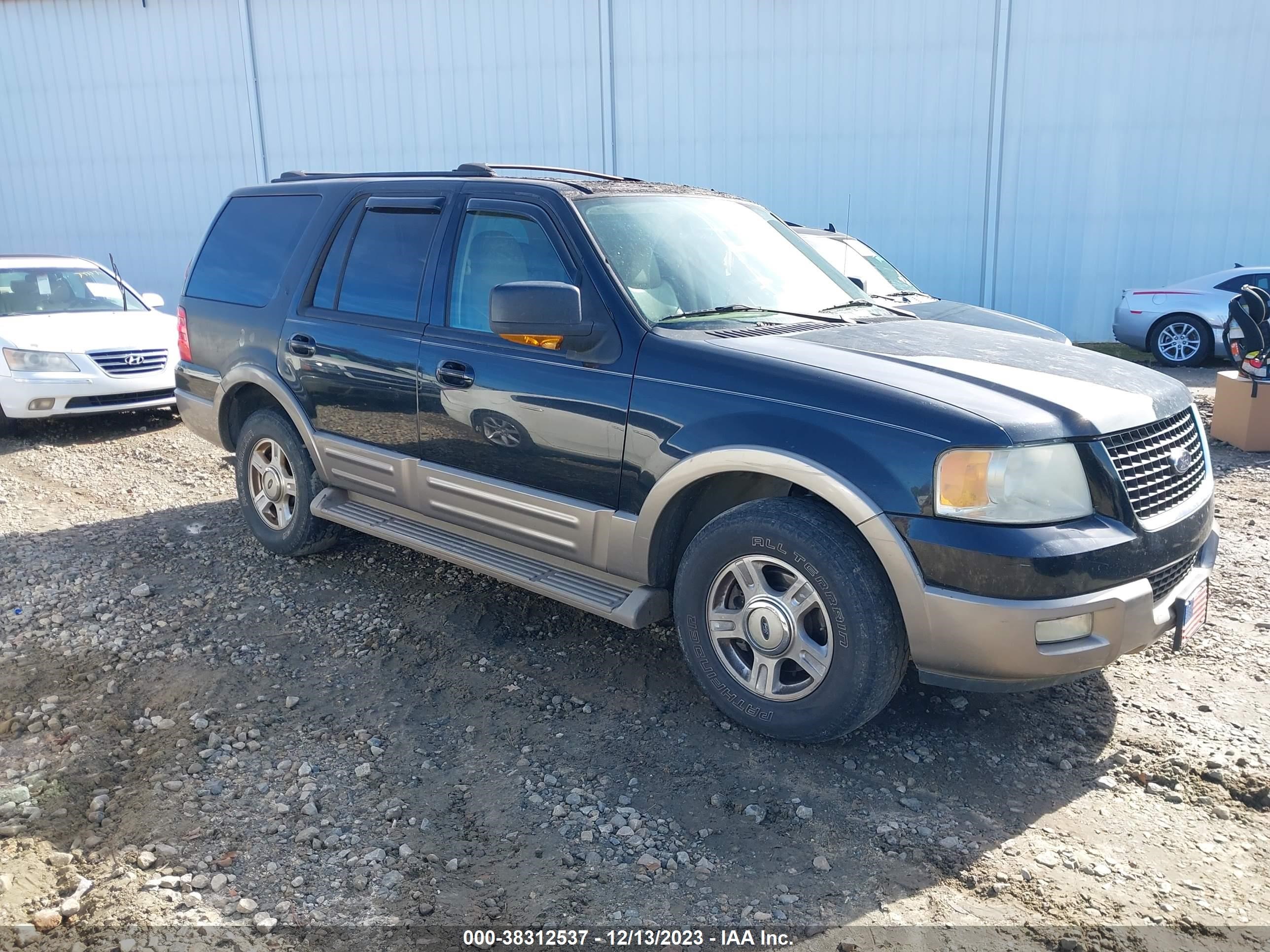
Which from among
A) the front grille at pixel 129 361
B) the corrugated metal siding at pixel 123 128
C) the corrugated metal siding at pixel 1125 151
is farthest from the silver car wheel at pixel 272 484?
the corrugated metal siding at pixel 123 128

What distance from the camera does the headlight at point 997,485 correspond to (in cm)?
295

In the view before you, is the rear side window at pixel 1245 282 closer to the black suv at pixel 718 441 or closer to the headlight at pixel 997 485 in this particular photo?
the black suv at pixel 718 441

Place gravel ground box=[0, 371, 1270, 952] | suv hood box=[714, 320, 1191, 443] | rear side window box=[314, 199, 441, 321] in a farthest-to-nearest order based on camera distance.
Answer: rear side window box=[314, 199, 441, 321], suv hood box=[714, 320, 1191, 443], gravel ground box=[0, 371, 1270, 952]

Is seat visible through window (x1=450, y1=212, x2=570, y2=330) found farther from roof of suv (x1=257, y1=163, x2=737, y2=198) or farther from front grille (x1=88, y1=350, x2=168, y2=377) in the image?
front grille (x1=88, y1=350, x2=168, y2=377)

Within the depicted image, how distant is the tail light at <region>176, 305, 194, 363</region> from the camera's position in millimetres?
5652

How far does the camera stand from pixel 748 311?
4.00 m

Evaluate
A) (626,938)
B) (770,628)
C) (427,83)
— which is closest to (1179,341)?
(770,628)

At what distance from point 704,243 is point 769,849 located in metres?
2.45

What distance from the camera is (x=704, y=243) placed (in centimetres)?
423

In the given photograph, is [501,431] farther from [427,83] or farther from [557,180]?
[427,83]

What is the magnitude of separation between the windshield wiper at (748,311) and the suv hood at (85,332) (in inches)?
255

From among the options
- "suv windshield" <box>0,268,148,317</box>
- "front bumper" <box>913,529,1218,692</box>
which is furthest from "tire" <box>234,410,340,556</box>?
"suv windshield" <box>0,268,148,317</box>

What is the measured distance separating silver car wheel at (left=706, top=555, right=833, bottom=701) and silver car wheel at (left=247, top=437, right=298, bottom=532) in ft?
8.74

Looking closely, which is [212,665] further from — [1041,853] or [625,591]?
[1041,853]
